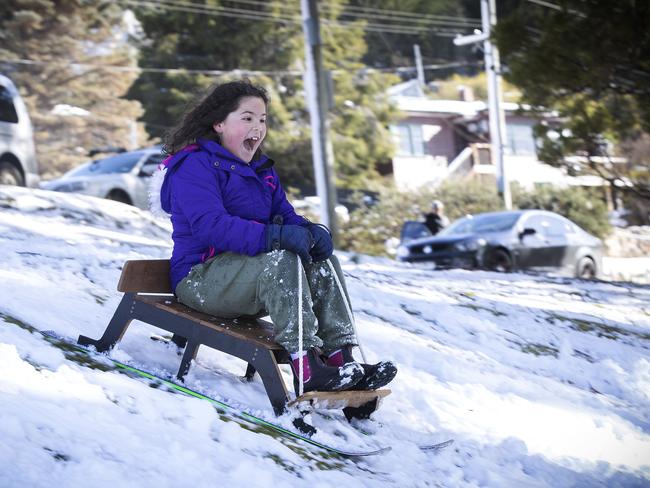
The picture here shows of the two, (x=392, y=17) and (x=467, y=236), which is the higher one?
(x=392, y=17)

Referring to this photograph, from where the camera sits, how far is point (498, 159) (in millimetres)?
27562

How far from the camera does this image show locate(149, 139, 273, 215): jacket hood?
4402mm

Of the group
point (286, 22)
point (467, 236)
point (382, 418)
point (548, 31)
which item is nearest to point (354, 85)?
point (286, 22)

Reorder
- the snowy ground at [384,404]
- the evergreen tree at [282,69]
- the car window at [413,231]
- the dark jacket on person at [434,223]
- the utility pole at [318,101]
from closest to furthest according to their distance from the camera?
1. the snowy ground at [384,404]
2. the utility pole at [318,101]
3. the dark jacket on person at [434,223]
4. the car window at [413,231]
5. the evergreen tree at [282,69]

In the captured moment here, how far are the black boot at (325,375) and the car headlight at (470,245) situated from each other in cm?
1071

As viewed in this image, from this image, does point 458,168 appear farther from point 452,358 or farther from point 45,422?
point 45,422

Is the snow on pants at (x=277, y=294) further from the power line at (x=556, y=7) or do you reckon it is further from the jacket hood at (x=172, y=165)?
the power line at (x=556, y=7)

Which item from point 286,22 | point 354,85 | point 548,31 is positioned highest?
point 286,22

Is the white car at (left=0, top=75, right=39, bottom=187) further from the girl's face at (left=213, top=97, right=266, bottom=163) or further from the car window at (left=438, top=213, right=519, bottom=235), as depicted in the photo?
the girl's face at (left=213, top=97, right=266, bottom=163)

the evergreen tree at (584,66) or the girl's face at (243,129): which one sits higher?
the evergreen tree at (584,66)

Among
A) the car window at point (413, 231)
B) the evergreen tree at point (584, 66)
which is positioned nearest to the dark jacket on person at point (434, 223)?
the car window at point (413, 231)

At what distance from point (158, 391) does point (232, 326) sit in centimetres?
59

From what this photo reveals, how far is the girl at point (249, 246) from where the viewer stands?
13.5 ft

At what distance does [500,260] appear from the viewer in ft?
48.9
